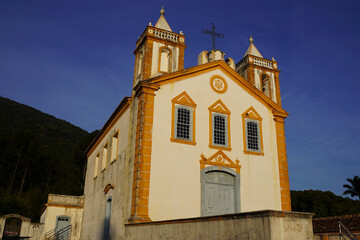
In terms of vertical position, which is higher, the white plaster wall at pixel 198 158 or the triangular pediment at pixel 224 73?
the triangular pediment at pixel 224 73

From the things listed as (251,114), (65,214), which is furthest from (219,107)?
(65,214)

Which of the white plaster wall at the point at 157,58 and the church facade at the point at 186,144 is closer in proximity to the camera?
the church facade at the point at 186,144

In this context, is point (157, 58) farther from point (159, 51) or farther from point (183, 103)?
point (183, 103)

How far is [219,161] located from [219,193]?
152cm

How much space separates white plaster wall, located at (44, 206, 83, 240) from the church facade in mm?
6023

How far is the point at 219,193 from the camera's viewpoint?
15.9 metres

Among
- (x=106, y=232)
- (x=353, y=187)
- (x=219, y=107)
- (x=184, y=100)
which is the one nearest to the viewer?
(x=184, y=100)

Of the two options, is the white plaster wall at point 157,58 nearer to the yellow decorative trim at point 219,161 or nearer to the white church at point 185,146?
the white church at point 185,146

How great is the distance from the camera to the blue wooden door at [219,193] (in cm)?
1554

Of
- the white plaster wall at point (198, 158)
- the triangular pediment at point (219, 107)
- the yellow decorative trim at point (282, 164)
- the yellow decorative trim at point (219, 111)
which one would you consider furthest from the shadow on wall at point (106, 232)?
the yellow decorative trim at point (282, 164)

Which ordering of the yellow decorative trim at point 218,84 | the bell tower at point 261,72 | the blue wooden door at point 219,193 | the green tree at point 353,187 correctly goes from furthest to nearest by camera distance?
1. the green tree at point 353,187
2. the bell tower at point 261,72
3. the yellow decorative trim at point 218,84
4. the blue wooden door at point 219,193

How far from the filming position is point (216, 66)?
18.2 m

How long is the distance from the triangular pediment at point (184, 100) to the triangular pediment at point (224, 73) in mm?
843

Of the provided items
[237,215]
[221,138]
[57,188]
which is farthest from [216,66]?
[57,188]
